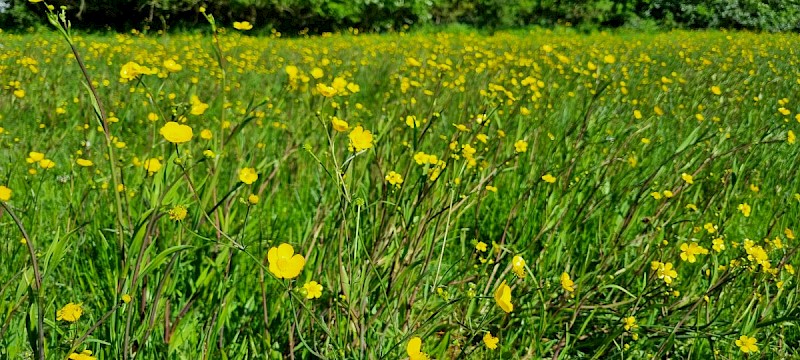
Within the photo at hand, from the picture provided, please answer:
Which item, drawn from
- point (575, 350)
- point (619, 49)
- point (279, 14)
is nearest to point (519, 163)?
point (575, 350)

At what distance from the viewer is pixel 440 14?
12.7m

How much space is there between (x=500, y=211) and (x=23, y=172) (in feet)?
5.73

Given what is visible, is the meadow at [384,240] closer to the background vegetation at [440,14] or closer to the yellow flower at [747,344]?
the yellow flower at [747,344]

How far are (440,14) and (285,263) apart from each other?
41.5 ft

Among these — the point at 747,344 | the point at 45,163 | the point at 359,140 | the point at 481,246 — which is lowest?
the point at 747,344

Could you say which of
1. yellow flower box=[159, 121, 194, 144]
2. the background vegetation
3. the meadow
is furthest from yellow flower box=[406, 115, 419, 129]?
the background vegetation

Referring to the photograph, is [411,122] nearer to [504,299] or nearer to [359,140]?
[359,140]

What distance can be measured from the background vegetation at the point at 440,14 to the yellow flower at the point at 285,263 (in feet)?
33.4

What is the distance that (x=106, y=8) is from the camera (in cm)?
1078

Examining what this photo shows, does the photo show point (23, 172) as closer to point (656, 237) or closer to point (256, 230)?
point (256, 230)

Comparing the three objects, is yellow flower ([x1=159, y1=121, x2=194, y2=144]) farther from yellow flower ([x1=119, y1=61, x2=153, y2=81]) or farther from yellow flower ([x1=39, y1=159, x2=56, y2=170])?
yellow flower ([x1=39, y1=159, x2=56, y2=170])

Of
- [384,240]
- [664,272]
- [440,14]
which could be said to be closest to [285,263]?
[384,240]

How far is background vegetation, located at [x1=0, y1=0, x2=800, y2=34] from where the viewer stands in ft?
35.1

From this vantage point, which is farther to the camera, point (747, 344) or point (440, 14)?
point (440, 14)
